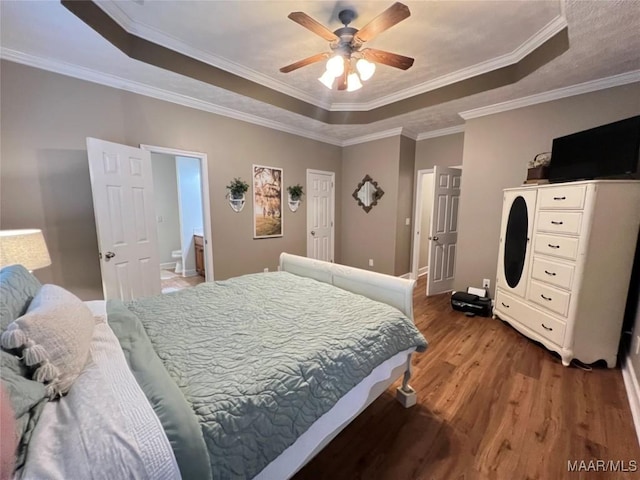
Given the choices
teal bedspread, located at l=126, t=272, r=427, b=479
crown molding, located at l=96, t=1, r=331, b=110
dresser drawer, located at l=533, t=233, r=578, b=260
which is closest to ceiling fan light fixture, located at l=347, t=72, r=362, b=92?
crown molding, located at l=96, t=1, r=331, b=110

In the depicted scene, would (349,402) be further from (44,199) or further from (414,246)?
(414,246)

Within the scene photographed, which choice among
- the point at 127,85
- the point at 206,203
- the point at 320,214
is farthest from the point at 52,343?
the point at 320,214

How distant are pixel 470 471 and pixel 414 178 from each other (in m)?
4.13

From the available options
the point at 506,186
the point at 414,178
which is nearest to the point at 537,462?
the point at 506,186

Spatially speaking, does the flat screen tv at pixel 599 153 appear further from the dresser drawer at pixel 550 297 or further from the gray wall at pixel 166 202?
the gray wall at pixel 166 202

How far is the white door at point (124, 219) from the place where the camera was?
2.45m

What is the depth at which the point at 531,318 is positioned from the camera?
2580 millimetres

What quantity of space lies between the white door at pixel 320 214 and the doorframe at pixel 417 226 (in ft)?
4.92

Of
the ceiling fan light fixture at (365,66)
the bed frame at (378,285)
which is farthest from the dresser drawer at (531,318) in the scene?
the ceiling fan light fixture at (365,66)

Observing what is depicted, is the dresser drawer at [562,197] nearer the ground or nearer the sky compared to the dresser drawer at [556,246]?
nearer the sky

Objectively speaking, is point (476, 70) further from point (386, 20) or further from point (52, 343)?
point (52, 343)

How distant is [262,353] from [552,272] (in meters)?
2.65

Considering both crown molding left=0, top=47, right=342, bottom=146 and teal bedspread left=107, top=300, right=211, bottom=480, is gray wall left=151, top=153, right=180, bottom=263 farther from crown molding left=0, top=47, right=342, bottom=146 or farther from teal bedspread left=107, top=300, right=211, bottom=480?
teal bedspread left=107, top=300, right=211, bottom=480

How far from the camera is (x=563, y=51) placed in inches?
83.3
